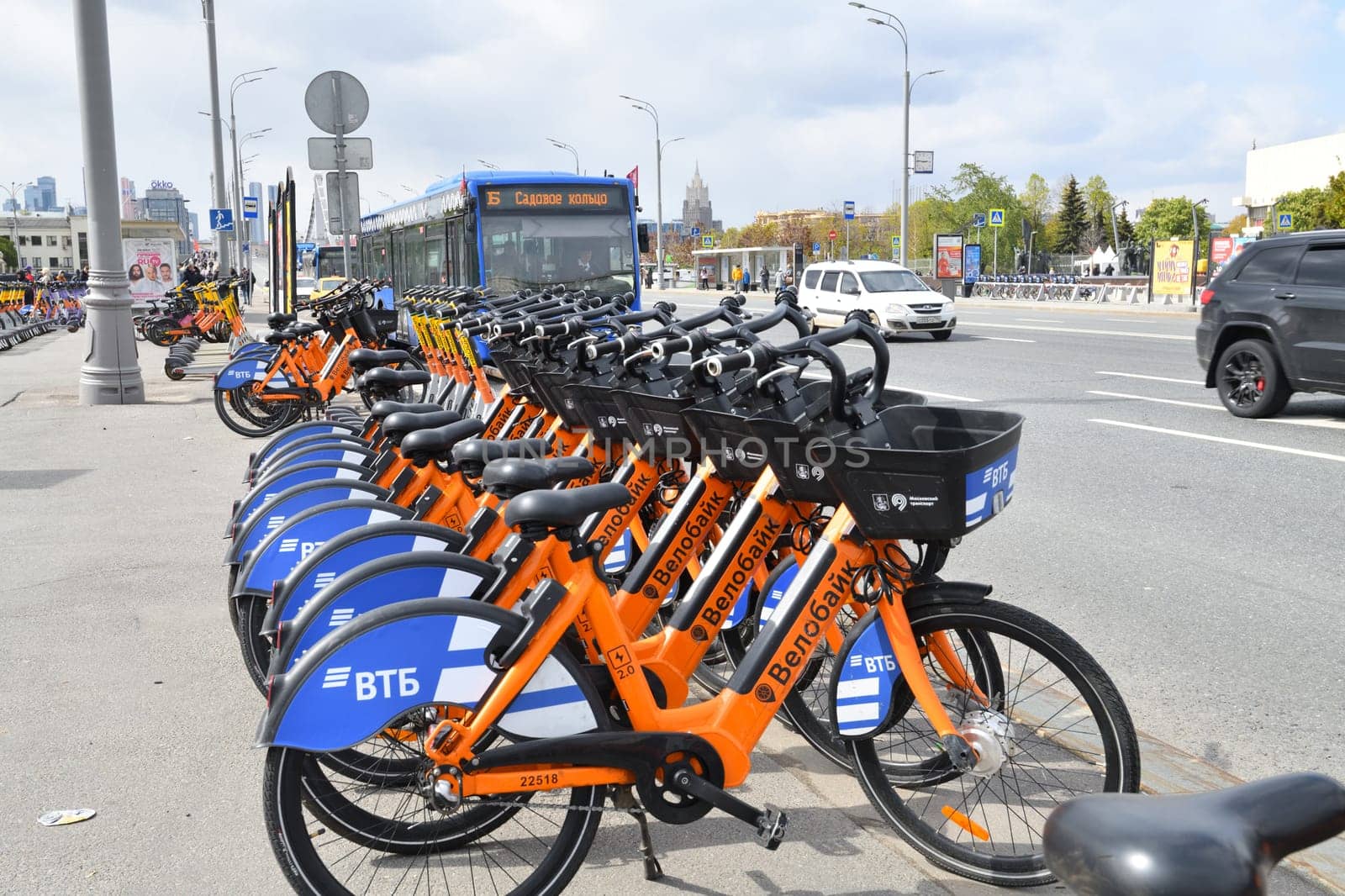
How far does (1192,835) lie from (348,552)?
2798 millimetres

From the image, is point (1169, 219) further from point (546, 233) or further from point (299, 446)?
point (299, 446)

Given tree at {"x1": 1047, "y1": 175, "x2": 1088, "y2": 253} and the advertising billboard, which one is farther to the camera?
tree at {"x1": 1047, "y1": 175, "x2": 1088, "y2": 253}

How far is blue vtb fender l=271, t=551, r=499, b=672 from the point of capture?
2883 millimetres

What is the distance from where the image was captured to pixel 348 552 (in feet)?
11.1

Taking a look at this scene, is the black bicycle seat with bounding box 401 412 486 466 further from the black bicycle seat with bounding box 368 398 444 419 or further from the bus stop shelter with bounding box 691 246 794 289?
the bus stop shelter with bounding box 691 246 794 289

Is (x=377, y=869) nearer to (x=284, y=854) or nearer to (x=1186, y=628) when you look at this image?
(x=284, y=854)

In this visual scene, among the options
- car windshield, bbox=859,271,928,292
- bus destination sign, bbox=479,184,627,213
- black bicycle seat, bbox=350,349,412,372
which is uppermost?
bus destination sign, bbox=479,184,627,213

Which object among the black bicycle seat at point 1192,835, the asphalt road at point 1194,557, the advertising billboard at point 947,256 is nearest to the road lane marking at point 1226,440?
the asphalt road at point 1194,557

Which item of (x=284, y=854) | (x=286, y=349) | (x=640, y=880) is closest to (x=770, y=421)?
(x=640, y=880)

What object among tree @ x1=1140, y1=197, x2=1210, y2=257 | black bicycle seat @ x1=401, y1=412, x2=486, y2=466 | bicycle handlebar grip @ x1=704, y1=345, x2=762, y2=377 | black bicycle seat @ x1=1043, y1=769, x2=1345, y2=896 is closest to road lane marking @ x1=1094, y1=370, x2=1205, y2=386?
black bicycle seat @ x1=401, y1=412, x2=486, y2=466

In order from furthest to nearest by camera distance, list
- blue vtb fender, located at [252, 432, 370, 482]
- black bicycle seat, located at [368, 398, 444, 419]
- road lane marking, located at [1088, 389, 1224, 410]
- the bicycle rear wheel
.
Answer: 1. road lane marking, located at [1088, 389, 1224, 410]
2. the bicycle rear wheel
3. blue vtb fender, located at [252, 432, 370, 482]
4. black bicycle seat, located at [368, 398, 444, 419]

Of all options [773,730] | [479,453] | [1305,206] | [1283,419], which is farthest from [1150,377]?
[1305,206]

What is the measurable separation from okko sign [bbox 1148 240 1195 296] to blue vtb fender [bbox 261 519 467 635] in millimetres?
33572

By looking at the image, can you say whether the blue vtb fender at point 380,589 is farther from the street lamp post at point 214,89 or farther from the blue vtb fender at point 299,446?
the street lamp post at point 214,89
